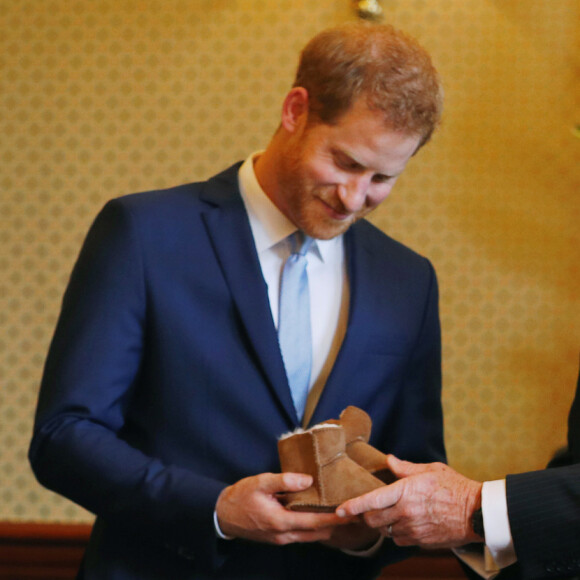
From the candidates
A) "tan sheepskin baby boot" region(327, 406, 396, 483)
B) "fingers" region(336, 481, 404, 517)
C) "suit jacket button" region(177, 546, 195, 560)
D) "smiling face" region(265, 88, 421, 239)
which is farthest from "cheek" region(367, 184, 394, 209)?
"suit jacket button" region(177, 546, 195, 560)

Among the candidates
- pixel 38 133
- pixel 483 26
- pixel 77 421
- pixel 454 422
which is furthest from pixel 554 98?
pixel 77 421

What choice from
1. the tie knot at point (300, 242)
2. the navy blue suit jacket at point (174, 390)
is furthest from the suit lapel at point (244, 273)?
the tie knot at point (300, 242)

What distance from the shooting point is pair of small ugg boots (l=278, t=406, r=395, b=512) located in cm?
138

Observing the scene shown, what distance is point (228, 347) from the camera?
1.60 m

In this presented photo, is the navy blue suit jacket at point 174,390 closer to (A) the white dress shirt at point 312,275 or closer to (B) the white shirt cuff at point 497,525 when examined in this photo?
(A) the white dress shirt at point 312,275

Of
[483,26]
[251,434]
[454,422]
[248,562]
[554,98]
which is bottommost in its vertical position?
[454,422]

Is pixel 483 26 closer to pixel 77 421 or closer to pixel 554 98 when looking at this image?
pixel 554 98

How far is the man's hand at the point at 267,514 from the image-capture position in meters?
1.36

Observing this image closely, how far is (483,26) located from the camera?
2791 mm

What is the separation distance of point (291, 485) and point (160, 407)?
0.35m

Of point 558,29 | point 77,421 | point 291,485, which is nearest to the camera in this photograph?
point 291,485

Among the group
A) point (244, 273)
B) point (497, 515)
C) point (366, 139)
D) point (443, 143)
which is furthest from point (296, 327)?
point (443, 143)

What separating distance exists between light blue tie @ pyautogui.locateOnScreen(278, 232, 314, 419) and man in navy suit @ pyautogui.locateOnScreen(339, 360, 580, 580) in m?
0.25

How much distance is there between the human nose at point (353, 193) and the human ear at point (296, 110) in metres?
0.17
